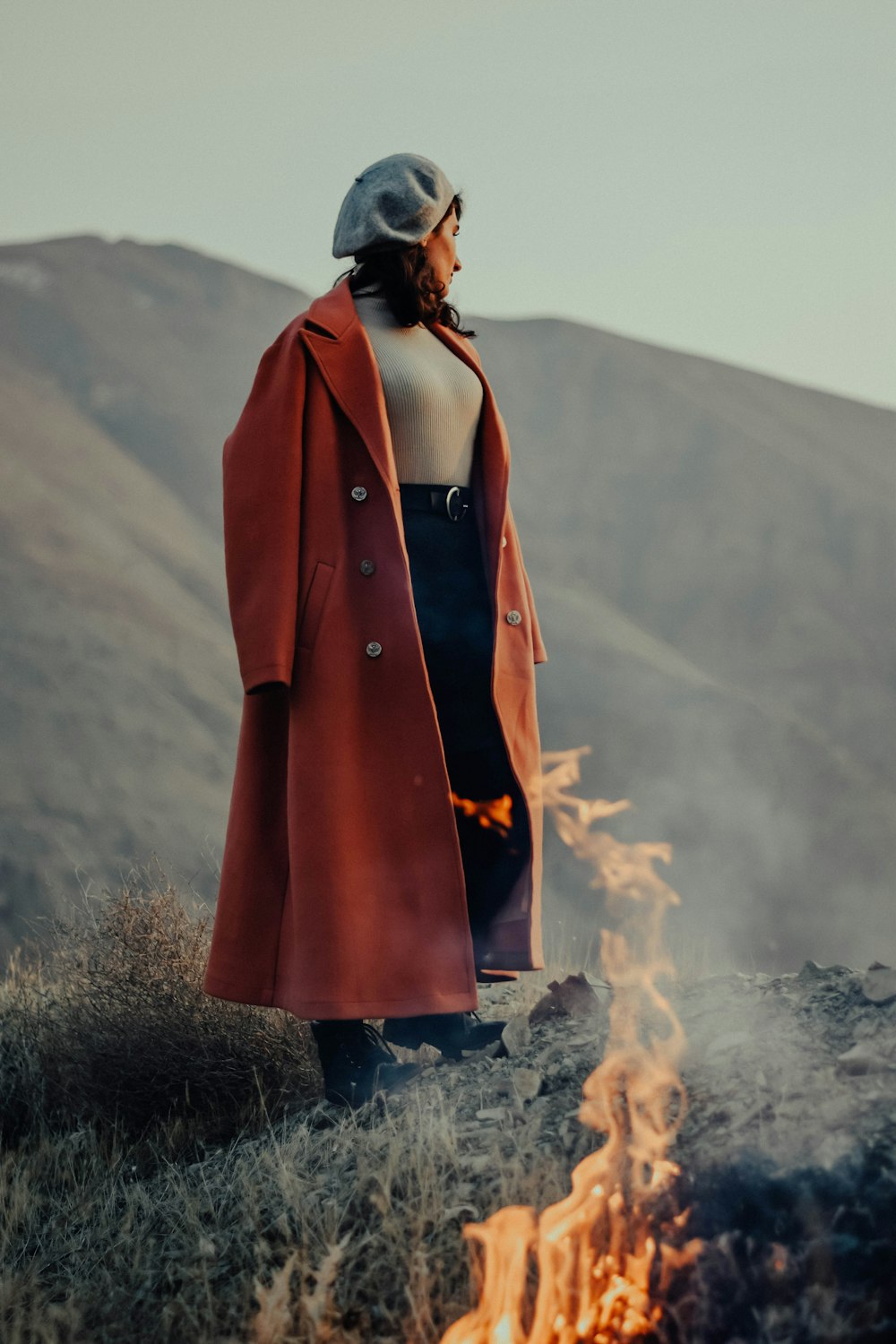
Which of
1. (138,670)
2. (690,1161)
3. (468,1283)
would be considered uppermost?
(138,670)

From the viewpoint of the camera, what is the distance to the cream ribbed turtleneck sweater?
291 centimetres

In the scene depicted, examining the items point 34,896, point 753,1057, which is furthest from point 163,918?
point 34,896

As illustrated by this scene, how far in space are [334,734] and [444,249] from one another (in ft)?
3.76

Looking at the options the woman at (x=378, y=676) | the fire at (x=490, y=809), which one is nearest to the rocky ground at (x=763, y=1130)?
the woman at (x=378, y=676)

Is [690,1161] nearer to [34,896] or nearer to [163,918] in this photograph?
[163,918]

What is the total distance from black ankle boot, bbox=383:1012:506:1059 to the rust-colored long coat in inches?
7.1

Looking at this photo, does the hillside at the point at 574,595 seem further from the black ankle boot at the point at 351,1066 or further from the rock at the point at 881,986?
the rock at the point at 881,986

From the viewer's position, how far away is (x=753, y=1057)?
2.59 metres

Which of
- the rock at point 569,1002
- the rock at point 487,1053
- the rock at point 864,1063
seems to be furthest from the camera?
the rock at point 569,1002

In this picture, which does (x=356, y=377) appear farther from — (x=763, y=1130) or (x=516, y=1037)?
(x=763, y=1130)

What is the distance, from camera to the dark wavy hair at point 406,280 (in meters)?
2.95

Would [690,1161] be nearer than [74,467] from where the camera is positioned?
Yes

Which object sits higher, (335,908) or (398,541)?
(398,541)

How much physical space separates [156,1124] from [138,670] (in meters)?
13.2
